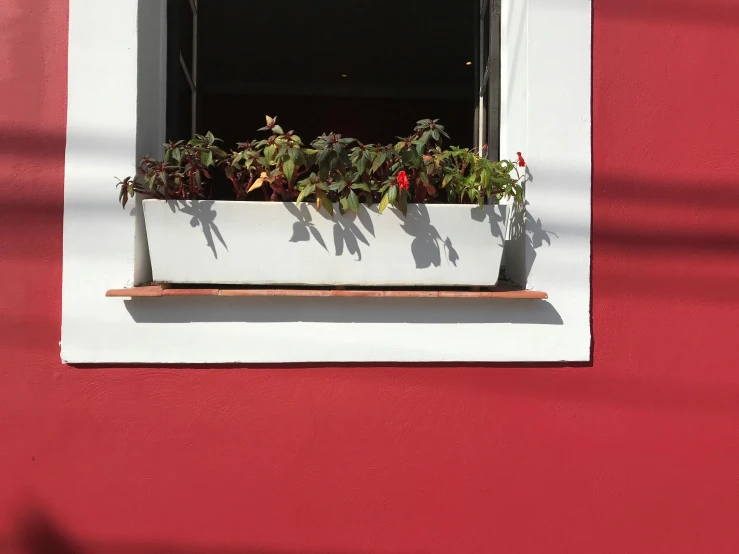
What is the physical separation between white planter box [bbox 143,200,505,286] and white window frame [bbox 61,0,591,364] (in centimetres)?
7

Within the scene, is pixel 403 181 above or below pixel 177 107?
below

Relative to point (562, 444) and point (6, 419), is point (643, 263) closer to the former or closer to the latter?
point (562, 444)

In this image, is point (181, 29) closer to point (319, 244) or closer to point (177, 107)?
point (177, 107)

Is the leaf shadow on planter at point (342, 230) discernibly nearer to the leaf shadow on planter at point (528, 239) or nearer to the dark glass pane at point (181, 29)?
the leaf shadow on planter at point (528, 239)

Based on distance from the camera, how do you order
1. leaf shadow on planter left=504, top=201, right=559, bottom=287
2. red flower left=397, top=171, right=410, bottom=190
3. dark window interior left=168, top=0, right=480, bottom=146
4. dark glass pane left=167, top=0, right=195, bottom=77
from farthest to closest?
dark window interior left=168, top=0, right=480, bottom=146, dark glass pane left=167, top=0, right=195, bottom=77, leaf shadow on planter left=504, top=201, right=559, bottom=287, red flower left=397, top=171, right=410, bottom=190

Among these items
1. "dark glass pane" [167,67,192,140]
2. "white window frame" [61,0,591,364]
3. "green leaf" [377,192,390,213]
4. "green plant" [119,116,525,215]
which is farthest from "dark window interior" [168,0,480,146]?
"green leaf" [377,192,390,213]

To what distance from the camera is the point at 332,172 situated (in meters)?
1.67

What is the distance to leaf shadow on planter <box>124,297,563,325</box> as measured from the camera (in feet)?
5.50

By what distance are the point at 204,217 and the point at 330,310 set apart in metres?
0.42

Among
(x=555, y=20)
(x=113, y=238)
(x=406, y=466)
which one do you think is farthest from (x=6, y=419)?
(x=555, y=20)

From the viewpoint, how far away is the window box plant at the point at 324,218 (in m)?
1.65

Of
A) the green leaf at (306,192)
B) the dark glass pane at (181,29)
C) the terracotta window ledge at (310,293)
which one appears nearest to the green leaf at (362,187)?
the green leaf at (306,192)

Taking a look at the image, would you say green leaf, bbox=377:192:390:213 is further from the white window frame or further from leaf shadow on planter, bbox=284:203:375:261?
the white window frame

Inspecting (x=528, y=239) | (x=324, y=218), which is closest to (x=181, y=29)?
(x=324, y=218)
